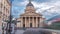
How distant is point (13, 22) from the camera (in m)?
2.73

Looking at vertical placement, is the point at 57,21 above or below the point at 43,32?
above

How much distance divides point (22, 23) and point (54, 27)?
1.23 meters

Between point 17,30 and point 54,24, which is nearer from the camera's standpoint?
point 54,24

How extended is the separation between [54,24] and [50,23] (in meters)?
0.07

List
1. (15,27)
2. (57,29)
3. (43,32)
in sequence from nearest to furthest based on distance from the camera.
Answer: (57,29) → (43,32) → (15,27)

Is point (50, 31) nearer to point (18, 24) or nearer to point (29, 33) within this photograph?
point (29, 33)

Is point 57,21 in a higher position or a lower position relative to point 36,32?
higher

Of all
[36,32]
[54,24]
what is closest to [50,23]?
[54,24]

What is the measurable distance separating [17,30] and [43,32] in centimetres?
100

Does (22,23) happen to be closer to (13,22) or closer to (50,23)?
(13,22)

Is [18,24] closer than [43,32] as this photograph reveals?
No

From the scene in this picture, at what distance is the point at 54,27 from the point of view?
171 cm

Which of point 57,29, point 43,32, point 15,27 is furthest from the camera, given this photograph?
point 15,27

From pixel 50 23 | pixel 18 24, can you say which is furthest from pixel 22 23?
pixel 50 23
